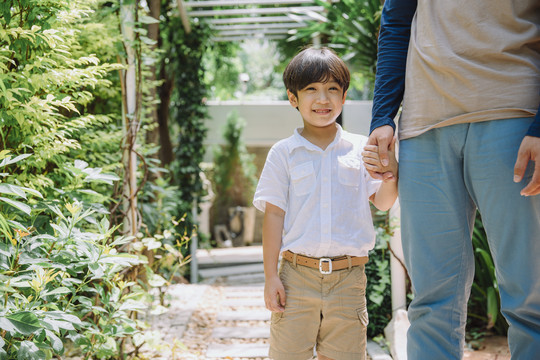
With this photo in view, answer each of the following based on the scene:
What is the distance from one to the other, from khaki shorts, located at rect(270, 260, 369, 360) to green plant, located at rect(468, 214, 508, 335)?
1348mm

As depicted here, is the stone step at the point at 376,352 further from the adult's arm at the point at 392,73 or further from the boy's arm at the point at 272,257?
the adult's arm at the point at 392,73

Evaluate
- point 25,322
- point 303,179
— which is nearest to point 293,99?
point 303,179

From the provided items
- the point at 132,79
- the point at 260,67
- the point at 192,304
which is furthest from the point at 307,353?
the point at 260,67

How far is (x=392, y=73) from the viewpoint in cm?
137

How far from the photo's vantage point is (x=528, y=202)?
1.09 metres

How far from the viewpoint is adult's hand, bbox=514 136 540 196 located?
1.03 meters

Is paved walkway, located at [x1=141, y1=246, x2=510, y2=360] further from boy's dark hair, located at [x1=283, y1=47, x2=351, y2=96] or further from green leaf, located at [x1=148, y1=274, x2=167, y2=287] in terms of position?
boy's dark hair, located at [x1=283, y1=47, x2=351, y2=96]

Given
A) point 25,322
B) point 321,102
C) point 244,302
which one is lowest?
point 244,302

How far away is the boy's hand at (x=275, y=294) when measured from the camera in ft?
5.33

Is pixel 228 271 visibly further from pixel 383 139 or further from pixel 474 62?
pixel 474 62

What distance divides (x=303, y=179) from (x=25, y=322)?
3.02 ft

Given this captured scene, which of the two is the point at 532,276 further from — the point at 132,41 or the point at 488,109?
the point at 132,41

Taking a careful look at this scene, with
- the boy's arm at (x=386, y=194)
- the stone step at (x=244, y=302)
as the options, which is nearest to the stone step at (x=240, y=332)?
the stone step at (x=244, y=302)

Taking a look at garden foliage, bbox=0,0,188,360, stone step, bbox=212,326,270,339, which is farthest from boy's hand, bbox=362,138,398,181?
stone step, bbox=212,326,270,339
